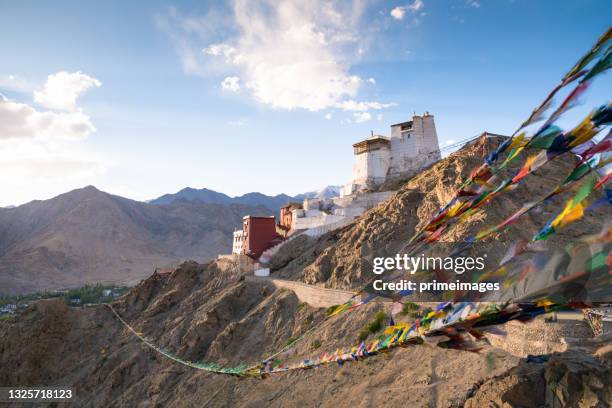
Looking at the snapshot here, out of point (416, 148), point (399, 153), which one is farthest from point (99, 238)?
point (416, 148)

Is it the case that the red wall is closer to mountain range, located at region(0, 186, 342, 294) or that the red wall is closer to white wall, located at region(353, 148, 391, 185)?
white wall, located at region(353, 148, 391, 185)

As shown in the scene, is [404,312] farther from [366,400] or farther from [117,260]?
[117,260]

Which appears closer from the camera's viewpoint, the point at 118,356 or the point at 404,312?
Answer: the point at 404,312

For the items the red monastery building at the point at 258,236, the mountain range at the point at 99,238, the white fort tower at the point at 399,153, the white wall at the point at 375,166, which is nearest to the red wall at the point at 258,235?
Result: the red monastery building at the point at 258,236

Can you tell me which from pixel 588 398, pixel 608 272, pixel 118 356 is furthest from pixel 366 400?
pixel 118 356

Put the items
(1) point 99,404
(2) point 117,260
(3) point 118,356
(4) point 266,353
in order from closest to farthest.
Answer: (4) point 266,353
(1) point 99,404
(3) point 118,356
(2) point 117,260

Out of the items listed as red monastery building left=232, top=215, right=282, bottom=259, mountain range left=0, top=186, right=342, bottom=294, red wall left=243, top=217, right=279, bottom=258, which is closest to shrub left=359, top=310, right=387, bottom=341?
red monastery building left=232, top=215, right=282, bottom=259

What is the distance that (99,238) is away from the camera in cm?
12100

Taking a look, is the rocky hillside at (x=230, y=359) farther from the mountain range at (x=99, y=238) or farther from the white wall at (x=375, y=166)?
the mountain range at (x=99, y=238)

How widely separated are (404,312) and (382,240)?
10.0 metres

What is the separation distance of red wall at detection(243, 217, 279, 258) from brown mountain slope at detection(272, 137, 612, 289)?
7.82 meters

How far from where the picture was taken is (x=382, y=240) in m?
26.8

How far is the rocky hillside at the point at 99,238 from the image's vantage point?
100688 millimetres

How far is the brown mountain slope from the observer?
67.7 feet
